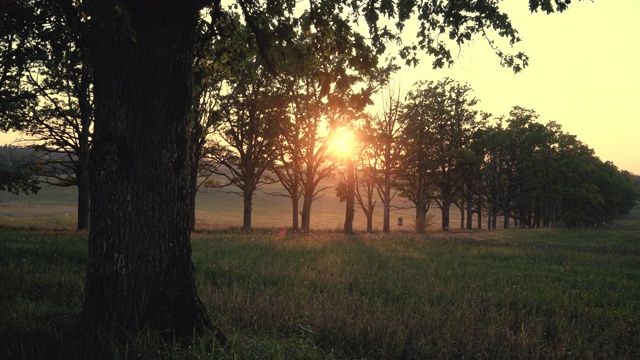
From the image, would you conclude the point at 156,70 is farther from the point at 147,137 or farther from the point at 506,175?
the point at 506,175

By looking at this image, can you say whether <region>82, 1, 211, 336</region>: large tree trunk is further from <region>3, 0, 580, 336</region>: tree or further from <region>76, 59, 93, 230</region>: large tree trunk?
<region>76, 59, 93, 230</region>: large tree trunk

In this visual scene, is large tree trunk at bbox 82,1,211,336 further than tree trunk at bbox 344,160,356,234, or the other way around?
tree trunk at bbox 344,160,356,234

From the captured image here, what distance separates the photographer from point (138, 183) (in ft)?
13.0

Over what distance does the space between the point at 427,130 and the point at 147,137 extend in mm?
38204

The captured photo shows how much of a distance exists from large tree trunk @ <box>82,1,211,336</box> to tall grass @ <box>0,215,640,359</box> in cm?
40

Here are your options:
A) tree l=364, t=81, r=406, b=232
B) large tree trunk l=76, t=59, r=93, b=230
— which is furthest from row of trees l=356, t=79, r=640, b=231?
large tree trunk l=76, t=59, r=93, b=230

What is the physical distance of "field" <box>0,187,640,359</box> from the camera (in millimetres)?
3914

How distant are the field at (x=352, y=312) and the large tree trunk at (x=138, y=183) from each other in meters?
0.39

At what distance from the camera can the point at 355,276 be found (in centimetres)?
907

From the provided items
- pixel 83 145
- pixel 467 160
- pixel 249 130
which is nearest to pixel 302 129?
pixel 249 130

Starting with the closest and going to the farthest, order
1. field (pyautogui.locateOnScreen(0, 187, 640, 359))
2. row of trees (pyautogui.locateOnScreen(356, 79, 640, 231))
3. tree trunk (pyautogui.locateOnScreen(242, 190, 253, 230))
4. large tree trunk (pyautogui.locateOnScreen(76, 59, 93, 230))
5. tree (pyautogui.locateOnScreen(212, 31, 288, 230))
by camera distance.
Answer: field (pyautogui.locateOnScreen(0, 187, 640, 359)) → large tree trunk (pyautogui.locateOnScreen(76, 59, 93, 230)) → tree (pyautogui.locateOnScreen(212, 31, 288, 230)) → tree trunk (pyautogui.locateOnScreen(242, 190, 253, 230)) → row of trees (pyautogui.locateOnScreen(356, 79, 640, 231))

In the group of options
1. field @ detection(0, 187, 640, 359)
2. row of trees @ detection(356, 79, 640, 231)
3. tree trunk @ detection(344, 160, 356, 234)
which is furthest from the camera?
row of trees @ detection(356, 79, 640, 231)

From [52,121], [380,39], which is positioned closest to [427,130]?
[52,121]

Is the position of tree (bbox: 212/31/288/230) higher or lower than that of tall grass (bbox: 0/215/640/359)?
higher
